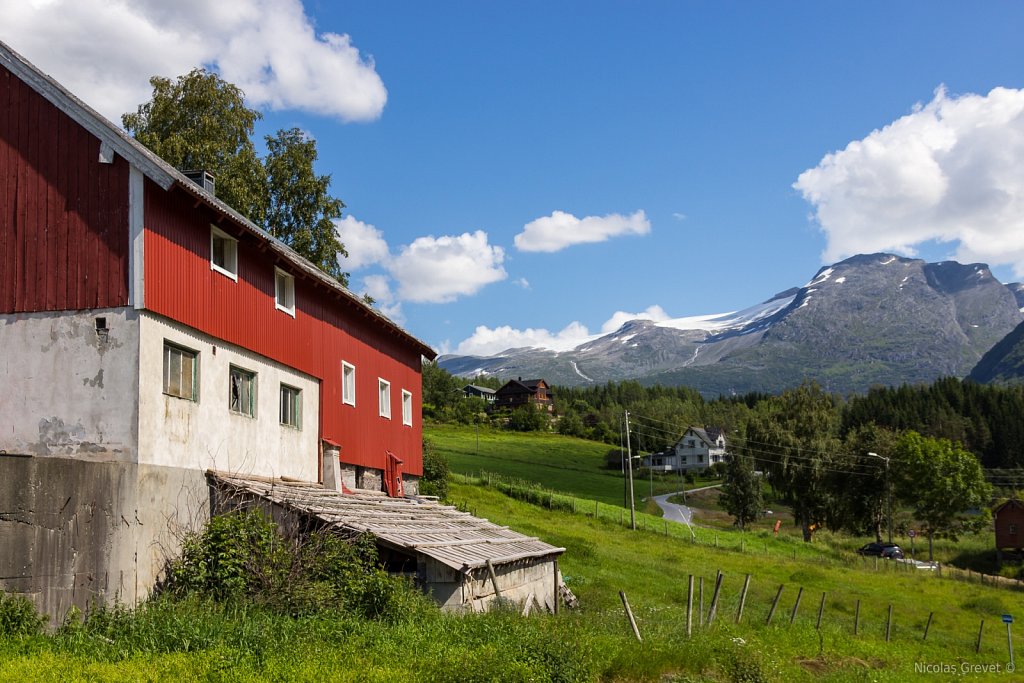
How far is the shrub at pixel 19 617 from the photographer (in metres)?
16.3

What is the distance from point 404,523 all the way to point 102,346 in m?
8.51

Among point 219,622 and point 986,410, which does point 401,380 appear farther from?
point 986,410

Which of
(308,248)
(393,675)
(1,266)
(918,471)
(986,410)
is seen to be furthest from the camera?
Answer: (986,410)

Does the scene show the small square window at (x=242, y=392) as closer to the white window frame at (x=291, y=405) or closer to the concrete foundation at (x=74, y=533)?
the white window frame at (x=291, y=405)

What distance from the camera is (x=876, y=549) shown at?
71938mm

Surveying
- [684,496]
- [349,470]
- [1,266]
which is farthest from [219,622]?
[684,496]

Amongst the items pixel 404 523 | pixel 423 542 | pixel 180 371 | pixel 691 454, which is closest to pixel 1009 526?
pixel 404 523

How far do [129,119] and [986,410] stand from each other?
145959mm

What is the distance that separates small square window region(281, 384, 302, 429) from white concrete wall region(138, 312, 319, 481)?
159mm

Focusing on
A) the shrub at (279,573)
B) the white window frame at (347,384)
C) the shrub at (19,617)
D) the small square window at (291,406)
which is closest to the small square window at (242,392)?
the small square window at (291,406)

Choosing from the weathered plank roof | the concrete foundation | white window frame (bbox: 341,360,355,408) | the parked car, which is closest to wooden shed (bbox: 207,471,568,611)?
the weathered plank roof

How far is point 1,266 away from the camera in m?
19.8

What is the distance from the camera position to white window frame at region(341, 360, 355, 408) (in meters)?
30.3

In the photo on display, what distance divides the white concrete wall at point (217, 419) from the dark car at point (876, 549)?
55.7 meters
